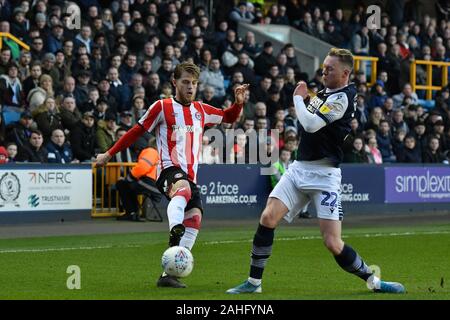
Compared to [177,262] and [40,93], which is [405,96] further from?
[177,262]

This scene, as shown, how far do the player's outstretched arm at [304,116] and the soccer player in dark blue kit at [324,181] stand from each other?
22 mm

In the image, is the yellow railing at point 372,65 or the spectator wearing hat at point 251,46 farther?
the yellow railing at point 372,65

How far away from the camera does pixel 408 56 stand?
109ft

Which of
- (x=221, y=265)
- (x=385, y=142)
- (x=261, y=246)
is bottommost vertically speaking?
(x=221, y=265)

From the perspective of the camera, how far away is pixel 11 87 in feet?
73.8

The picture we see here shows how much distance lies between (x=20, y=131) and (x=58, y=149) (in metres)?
0.83

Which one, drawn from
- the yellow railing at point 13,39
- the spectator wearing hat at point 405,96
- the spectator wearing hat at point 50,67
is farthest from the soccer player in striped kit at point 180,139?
the spectator wearing hat at point 405,96

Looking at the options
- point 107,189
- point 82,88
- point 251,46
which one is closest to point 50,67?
point 82,88

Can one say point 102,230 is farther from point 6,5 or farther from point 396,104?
point 396,104

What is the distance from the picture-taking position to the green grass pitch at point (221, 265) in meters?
10.7

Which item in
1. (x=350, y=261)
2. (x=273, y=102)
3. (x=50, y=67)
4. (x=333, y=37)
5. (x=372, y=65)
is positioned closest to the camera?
(x=350, y=261)

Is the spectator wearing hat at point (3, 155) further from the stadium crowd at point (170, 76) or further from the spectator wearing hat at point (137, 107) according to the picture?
the spectator wearing hat at point (137, 107)

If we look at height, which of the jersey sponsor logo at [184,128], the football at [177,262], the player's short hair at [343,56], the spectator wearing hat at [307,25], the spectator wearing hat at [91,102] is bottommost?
the football at [177,262]

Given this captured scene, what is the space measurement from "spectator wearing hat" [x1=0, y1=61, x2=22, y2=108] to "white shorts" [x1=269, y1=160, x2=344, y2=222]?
1289 centimetres
